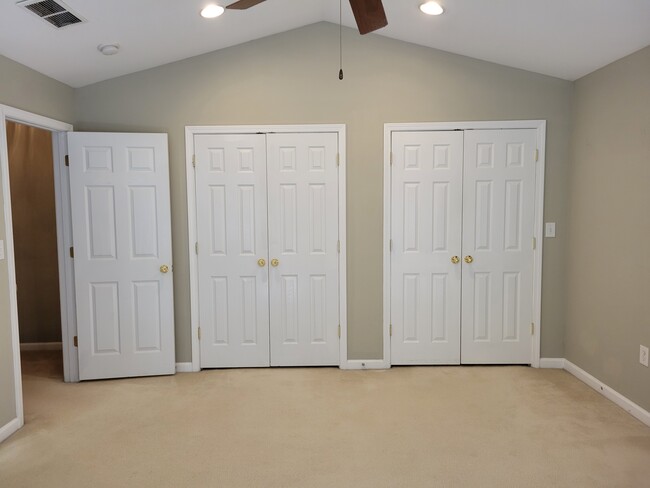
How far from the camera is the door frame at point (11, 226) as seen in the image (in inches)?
108

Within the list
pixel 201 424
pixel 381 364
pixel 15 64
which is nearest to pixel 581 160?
pixel 381 364

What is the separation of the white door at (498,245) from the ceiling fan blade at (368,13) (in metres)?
1.73

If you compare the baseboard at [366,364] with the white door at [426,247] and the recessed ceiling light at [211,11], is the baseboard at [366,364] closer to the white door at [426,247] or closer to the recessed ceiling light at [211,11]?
the white door at [426,247]

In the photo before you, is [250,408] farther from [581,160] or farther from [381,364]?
[581,160]

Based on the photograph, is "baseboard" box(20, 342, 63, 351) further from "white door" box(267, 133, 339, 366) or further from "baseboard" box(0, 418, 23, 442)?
"white door" box(267, 133, 339, 366)

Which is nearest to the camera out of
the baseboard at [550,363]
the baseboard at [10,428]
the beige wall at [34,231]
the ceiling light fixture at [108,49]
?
the baseboard at [10,428]

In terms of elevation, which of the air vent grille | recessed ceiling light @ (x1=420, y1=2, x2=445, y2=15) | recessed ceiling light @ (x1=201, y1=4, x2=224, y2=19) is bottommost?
the air vent grille

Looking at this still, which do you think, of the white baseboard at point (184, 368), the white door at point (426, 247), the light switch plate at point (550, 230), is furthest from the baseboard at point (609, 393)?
the white baseboard at point (184, 368)

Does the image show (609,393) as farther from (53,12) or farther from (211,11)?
(53,12)

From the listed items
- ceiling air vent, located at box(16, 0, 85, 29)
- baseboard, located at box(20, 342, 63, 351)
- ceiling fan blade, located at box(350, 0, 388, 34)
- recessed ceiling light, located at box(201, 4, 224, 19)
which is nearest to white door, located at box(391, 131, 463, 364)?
ceiling fan blade, located at box(350, 0, 388, 34)

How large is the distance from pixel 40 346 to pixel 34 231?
3.90 ft

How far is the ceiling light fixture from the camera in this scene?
3037 mm

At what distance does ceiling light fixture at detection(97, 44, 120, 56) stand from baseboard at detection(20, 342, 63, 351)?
303 cm

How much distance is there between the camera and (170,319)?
3.69 m
